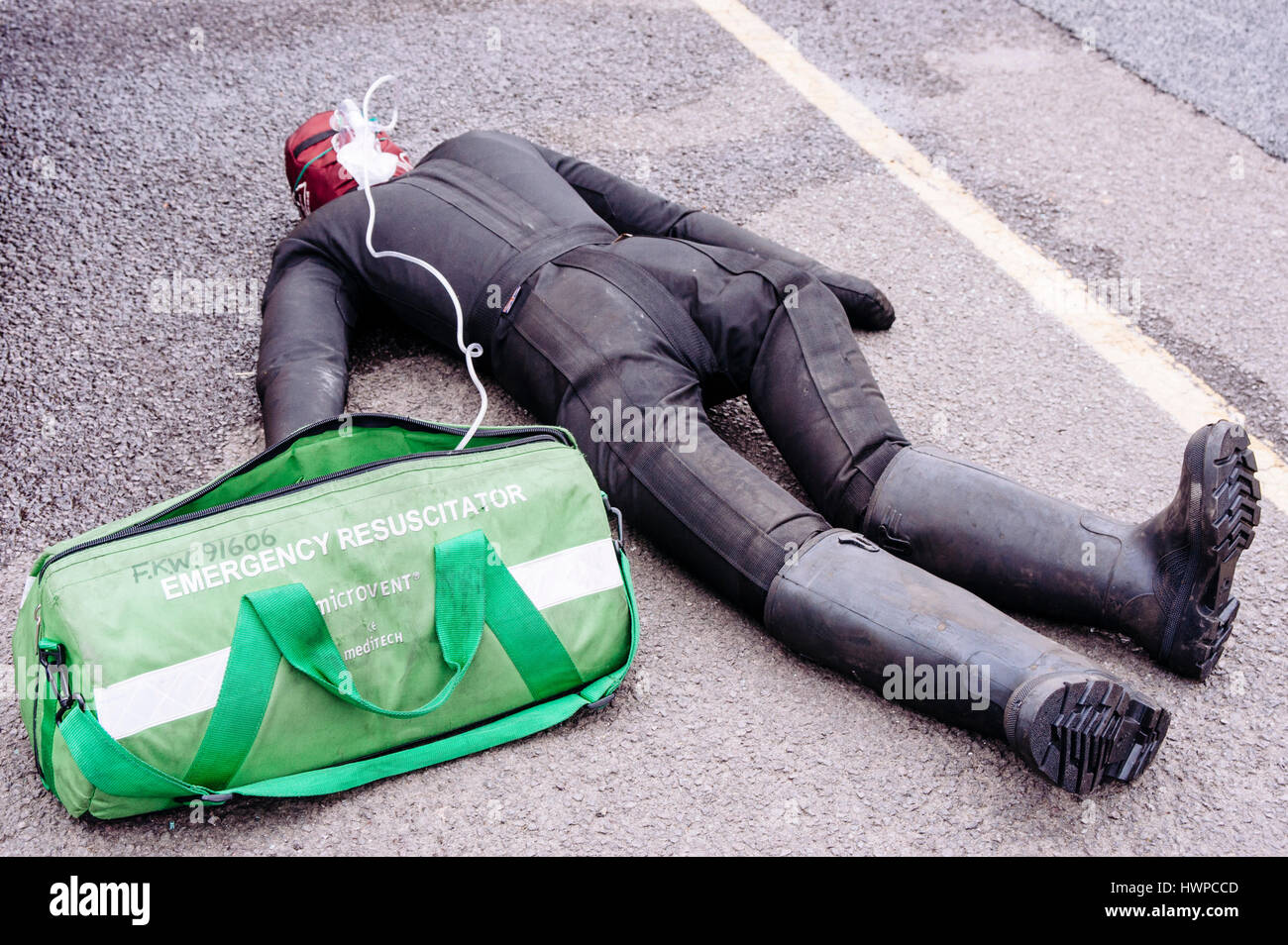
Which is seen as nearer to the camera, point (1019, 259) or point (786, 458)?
point (786, 458)

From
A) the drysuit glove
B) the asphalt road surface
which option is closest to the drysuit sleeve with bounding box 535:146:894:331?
the drysuit glove

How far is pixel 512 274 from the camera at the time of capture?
8.76 ft

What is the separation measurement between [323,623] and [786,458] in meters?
1.14

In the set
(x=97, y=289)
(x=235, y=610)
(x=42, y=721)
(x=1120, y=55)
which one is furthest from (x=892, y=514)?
(x=1120, y=55)

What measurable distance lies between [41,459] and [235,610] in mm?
1212

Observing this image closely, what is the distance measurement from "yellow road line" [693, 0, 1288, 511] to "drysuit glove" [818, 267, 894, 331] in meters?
0.55

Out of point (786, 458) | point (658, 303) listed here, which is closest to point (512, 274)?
point (658, 303)

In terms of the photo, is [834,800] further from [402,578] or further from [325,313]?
[325,313]

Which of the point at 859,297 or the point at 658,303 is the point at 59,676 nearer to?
the point at 658,303

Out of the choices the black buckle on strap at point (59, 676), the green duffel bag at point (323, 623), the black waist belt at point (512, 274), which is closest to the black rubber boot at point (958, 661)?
the green duffel bag at point (323, 623)

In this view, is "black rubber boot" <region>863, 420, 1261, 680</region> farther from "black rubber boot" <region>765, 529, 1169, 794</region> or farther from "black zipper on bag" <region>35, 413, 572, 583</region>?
"black zipper on bag" <region>35, 413, 572, 583</region>

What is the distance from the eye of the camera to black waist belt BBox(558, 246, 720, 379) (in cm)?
261

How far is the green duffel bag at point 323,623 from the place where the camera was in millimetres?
1907

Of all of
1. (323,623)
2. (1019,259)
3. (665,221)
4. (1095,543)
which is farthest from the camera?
(1019,259)
